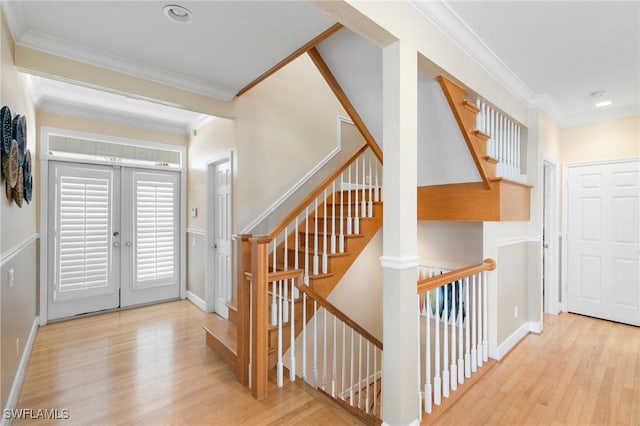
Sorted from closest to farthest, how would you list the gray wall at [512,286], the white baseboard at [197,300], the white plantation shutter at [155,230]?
the gray wall at [512,286] → the white baseboard at [197,300] → the white plantation shutter at [155,230]

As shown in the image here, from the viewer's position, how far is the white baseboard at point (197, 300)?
4.27 m

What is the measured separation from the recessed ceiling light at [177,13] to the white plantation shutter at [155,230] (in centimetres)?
290

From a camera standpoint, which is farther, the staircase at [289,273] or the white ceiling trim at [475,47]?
the staircase at [289,273]

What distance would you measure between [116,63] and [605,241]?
5.80 m

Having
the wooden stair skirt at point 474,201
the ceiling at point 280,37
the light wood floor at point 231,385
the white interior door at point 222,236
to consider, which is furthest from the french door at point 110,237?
the wooden stair skirt at point 474,201

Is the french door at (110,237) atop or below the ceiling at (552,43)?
below

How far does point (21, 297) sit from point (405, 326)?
3153 millimetres

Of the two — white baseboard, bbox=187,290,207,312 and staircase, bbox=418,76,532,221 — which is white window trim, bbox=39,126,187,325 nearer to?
white baseboard, bbox=187,290,207,312

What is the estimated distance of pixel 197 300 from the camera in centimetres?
447

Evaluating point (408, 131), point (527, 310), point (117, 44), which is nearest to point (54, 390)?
point (117, 44)

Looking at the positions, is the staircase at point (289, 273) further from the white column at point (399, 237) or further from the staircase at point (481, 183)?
the white column at point (399, 237)

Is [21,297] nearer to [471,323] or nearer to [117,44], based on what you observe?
[117,44]

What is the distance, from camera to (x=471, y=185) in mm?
2740

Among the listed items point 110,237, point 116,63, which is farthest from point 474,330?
point 110,237
